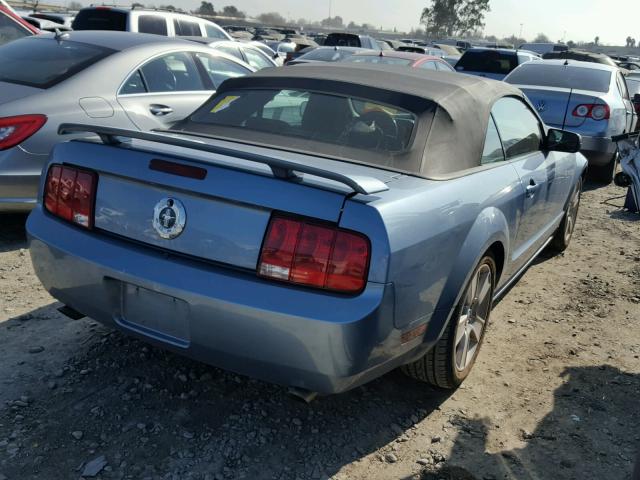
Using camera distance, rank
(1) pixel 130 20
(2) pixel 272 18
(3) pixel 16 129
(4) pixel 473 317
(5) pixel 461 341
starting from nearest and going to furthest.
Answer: (5) pixel 461 341, (4) pixel 473 317, (3) pixel 16 129, (1) pixel 130 20, (2) pixel 272 18

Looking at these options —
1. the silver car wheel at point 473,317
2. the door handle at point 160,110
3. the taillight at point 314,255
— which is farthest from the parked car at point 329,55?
the taillight at point 314,255

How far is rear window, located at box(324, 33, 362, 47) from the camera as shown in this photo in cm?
2167

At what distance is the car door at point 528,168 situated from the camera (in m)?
3.64

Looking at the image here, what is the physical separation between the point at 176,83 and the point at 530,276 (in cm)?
354

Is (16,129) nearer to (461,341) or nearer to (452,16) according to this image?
(461,341)

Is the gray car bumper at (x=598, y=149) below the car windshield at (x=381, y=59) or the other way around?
below

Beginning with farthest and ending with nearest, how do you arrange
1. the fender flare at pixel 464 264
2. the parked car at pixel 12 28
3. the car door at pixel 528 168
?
the parked car at pixel 12 28 → the car door at pixel 528 168 → the fender flare at pixel 464 264

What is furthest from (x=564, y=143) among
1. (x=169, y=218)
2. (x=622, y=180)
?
(x=169, y=218)

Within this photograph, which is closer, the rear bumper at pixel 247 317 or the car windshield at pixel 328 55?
the rear bumper at pixel 247 317

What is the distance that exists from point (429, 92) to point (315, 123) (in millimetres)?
597

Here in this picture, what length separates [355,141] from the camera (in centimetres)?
304

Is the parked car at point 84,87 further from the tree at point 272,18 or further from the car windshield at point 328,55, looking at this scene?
the tree at point 272,18

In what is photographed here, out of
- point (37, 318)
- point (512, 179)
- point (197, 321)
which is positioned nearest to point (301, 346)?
point (197, 321)

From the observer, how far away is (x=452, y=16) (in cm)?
9231
